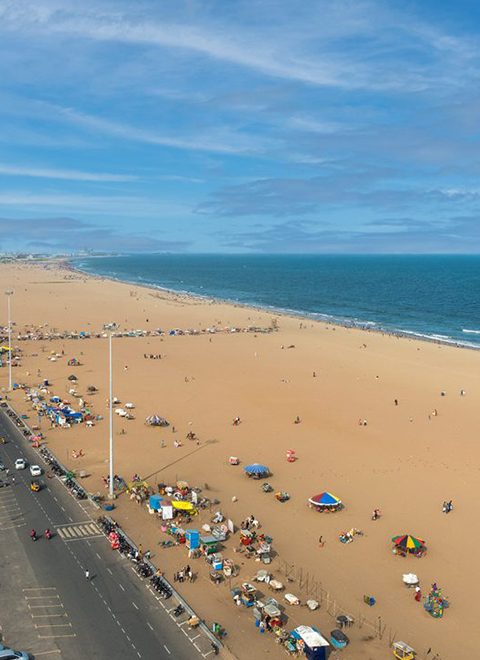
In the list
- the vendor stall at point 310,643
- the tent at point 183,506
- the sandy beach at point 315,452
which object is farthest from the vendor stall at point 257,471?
the vendor stall at point 310,643

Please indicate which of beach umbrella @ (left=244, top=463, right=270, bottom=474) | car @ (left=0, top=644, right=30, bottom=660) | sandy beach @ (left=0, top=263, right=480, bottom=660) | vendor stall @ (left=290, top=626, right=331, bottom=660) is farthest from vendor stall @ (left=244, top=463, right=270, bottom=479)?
car @ (left=0, top=644, right=30, bottom=660)

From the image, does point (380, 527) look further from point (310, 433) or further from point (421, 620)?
point (310, 433)

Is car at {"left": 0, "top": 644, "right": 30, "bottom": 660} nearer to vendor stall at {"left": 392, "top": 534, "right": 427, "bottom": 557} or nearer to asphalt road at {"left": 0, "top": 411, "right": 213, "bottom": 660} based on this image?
asphalt road at {"left": 0, "top": 411, "right": 213, "bottom": 660}

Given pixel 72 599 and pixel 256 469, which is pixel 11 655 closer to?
pixel 72 599

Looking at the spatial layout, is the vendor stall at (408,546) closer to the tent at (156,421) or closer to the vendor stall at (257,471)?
the vendor stall at (257,471)

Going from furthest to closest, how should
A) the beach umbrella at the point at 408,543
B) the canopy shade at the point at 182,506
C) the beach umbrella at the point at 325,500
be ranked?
the beach umbrella at the point at 325,500 < the canopy shade at the point at 182,506 < the beach umbrella at the point at 408,543

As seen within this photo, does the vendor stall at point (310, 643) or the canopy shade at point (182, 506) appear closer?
the vendor stall at point (310, 643)
